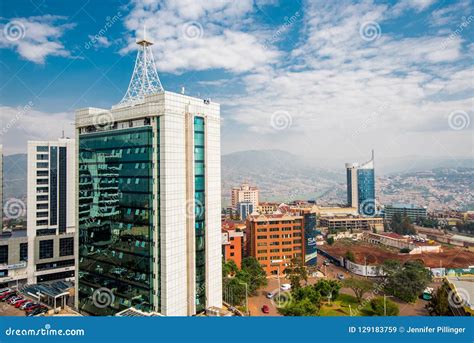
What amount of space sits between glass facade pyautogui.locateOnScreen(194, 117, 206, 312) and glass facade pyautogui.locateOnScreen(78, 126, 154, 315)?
61 centimetres

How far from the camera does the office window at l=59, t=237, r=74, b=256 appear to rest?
8398mm

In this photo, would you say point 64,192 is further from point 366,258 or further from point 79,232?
point 366,258

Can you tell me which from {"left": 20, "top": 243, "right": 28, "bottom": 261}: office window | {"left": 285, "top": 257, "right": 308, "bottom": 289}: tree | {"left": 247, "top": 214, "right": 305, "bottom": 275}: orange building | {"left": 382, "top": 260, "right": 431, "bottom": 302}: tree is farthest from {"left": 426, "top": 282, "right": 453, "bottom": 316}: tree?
{"left": 20, "top": 243, "right": 28, "bottom": 261}: office window

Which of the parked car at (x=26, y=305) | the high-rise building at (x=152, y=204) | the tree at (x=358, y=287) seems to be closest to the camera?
the high-rise building at (x=152, y=204)

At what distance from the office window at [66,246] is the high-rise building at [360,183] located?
20351 millimetres

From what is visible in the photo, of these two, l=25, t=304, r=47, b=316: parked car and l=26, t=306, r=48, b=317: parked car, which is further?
l=25, t=304, r=47, b=316: parked car

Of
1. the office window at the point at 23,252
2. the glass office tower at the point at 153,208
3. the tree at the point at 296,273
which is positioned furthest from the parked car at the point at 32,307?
the tree at the point at 296,273

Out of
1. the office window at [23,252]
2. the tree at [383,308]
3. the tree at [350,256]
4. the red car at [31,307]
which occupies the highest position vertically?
the office window at [23,252]

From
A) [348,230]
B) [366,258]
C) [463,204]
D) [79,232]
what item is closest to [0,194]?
[79,232]

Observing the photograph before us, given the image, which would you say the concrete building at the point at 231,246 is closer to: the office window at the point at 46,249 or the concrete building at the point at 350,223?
the office window at the point at 46,249

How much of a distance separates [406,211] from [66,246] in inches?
769

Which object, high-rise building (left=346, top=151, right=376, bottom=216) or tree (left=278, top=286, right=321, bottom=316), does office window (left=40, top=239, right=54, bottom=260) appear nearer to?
tree (left=278, top=286, right=321, bottom=316)

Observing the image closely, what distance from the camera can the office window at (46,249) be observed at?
810 centimetres

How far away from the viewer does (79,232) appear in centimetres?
500
